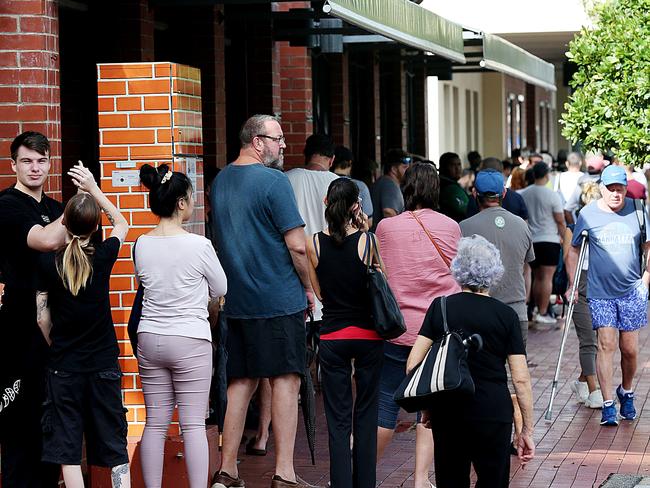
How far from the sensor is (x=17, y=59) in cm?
725

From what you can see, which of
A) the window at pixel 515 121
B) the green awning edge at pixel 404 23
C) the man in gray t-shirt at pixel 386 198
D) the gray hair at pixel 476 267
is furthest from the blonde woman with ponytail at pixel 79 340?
the window at pixel 515 121

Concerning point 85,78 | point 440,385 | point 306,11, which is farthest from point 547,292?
point 440,385

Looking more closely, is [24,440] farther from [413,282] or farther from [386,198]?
[386,198]

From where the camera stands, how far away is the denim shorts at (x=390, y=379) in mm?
7711

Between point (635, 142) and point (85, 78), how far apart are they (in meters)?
4.03

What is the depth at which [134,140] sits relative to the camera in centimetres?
741

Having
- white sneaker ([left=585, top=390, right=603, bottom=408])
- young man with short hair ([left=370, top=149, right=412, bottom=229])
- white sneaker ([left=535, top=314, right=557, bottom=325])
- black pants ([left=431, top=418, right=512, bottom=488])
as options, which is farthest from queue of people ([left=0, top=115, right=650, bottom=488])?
white sneaker ([left=535, top=314, right=557, bottom=325])

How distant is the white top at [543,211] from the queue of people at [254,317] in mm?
7178

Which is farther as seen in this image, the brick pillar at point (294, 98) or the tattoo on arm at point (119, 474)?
the brick pillar at point (294, 98)

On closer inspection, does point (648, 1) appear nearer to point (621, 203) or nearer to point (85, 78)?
point (621, 203)

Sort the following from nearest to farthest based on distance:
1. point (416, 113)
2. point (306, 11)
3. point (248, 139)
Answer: point (248, 139), point (306, 11), point (416, 113)

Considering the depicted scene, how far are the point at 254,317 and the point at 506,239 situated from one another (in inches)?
76.0

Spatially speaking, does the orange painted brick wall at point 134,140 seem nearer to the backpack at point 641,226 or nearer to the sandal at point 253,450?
the sandal at point 253,450

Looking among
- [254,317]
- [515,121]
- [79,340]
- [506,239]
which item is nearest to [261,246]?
[254,317]
